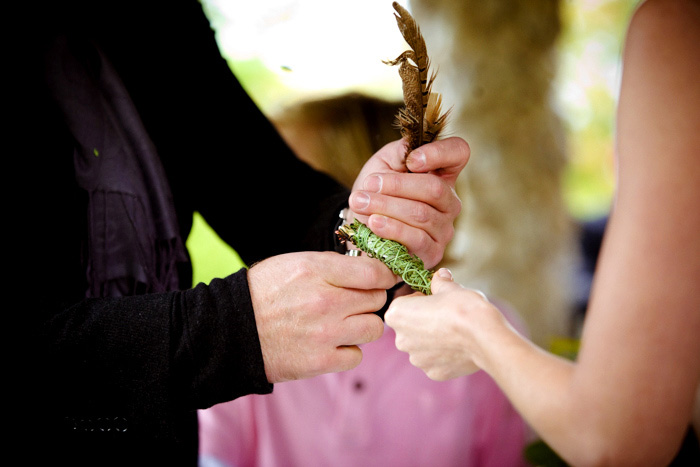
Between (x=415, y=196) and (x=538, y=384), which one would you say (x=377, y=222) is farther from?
(x=538, y=384)

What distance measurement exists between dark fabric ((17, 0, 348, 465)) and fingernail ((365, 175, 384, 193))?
14cm

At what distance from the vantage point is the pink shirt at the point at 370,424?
1.00 m

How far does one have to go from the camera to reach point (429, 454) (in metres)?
1.00

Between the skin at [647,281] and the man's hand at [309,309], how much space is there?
0.27m

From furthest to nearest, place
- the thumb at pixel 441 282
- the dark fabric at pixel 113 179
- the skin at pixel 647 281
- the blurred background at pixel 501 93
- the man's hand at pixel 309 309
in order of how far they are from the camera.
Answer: the blurred background at pixel 501 93 < the dark fabric at pixel 113 179 < the man's hand at pixel 309 309 < the thumb at pixel 441 282 < the skin at pixel 647 281

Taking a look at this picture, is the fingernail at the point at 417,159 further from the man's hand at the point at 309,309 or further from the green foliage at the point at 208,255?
the green foliage at the point at 208,255

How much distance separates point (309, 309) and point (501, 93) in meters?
0.88

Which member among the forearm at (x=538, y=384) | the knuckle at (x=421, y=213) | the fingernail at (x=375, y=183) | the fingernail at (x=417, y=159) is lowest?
the forearm at (x=538, y=384)

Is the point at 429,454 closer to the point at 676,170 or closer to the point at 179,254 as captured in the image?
the point at 179,254

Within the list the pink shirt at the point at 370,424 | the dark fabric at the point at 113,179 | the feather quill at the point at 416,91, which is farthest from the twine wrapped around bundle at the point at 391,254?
the pink shirt at the point at 370,424

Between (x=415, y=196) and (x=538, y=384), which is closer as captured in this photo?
(x=538, y=384)

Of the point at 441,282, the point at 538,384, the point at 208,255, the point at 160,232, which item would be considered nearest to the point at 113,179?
the point at 160,232

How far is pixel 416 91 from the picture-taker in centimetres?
50

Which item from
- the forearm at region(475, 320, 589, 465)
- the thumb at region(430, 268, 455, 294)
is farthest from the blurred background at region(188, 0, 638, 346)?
the forearm at region(475, 320, 589, 465)
